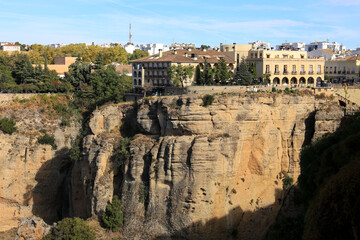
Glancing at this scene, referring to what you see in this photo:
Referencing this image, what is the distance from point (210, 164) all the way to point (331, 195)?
1350 centimetres

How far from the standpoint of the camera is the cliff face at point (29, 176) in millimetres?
38969

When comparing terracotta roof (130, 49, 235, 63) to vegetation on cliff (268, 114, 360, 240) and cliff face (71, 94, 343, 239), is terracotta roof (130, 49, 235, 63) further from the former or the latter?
vegetation on cliff (268, 114, 360, 240)

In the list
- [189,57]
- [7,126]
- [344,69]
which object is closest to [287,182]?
[189,57]

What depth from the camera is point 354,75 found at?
43750mm

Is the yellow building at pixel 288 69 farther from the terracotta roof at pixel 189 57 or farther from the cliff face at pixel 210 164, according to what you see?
the cliff face at pixel 210 164

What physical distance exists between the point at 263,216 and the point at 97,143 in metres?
12.1

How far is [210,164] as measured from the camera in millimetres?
28688

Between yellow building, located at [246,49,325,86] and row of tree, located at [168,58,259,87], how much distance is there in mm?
978

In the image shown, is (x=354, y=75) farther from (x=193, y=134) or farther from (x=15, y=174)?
(x=15, y=174)

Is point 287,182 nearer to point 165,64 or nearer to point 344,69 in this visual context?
point 165,64

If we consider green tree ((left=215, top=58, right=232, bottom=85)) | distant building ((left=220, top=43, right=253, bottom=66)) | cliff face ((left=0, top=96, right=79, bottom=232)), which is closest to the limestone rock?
cliff face ((left=0, top=96, right=79, bottom=232))

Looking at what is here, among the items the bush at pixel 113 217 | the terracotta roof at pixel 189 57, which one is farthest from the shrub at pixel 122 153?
the terracotta roof at pixel 189 57

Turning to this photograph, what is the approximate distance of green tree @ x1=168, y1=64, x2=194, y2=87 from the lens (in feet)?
123

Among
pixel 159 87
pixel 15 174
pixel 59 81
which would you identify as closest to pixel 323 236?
pixel 159 87
